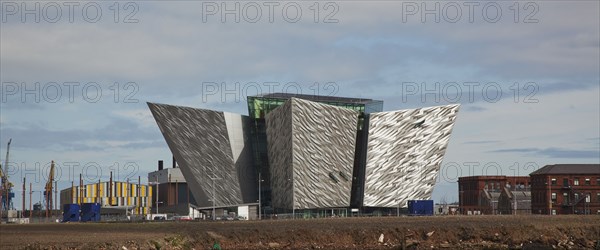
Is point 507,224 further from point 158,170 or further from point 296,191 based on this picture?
point 158,170

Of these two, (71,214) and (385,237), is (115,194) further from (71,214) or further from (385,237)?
(385,237)

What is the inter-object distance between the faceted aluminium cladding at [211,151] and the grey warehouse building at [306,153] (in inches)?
5.7

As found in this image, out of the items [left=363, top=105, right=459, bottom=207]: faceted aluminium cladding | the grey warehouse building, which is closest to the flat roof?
the grey warehouse building

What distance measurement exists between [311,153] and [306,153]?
35.0 inches

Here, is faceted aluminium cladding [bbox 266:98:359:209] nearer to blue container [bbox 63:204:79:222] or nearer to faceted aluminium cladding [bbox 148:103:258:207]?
faceted aluminium cladding [bbox 148:103:258:207]

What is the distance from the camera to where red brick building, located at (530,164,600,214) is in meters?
140

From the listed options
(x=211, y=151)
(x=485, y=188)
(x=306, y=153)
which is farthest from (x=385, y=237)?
(x=485, y=188)

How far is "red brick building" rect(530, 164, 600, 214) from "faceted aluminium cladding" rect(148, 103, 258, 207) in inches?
1950

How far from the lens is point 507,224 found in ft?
225

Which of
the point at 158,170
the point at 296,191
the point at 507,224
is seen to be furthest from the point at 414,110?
the point at 158,170

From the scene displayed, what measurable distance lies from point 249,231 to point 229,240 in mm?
3268

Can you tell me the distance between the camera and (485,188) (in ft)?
583

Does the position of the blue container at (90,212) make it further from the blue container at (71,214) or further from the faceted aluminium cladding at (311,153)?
the faceted aluminium cladding at (311,153)

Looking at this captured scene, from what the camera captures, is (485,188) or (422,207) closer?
(422,207)
